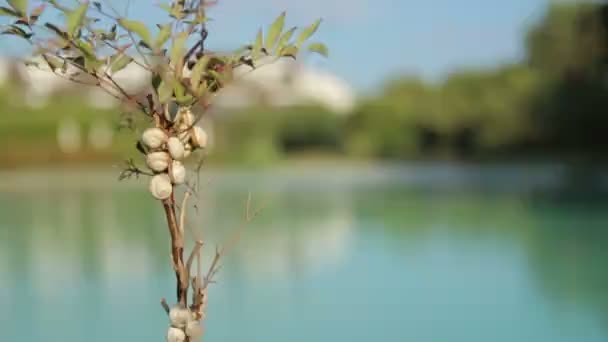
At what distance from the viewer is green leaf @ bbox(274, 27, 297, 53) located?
118 centimetres

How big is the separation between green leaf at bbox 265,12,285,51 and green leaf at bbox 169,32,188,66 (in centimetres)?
11

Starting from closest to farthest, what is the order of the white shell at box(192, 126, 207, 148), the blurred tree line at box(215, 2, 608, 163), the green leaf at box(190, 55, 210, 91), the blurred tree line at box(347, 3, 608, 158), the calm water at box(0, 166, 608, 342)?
the green leaf at box(190, 55, 210, 91) < the white shell at box(192, 126, 207, 148) < the calm water at box(0, 166, 608, 342) < the blurred tree line at box(347, 3, 608, 158) < the blurred tree line at box(215, 2, 608, 163)

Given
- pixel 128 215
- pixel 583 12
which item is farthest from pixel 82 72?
pixel 583 12

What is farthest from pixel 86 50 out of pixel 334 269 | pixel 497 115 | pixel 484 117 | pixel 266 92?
pixel 266 92

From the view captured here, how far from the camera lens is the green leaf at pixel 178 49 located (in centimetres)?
109

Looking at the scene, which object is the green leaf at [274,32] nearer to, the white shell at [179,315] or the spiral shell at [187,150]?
the spiral shell at [187,150]

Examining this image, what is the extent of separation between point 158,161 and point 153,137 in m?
0.03

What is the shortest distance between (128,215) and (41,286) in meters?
3.97

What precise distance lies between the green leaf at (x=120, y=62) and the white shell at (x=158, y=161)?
134mm

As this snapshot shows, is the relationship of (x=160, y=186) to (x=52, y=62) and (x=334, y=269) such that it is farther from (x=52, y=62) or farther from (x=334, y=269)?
(x=334, y=269)

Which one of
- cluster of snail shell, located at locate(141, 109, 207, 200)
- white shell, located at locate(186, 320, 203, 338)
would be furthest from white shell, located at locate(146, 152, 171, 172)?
white shell, located at locate(186, 320, 203, 338)

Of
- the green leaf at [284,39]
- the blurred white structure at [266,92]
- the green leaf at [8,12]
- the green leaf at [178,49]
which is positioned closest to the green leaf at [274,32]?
the green leaf at [284,39]

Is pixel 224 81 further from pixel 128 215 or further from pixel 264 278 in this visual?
pixel 128 215

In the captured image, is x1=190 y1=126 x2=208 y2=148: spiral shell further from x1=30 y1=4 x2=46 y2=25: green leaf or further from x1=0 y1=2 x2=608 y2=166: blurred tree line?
x1=0 y1=2 x2=608 y2=166: blurred tree line
